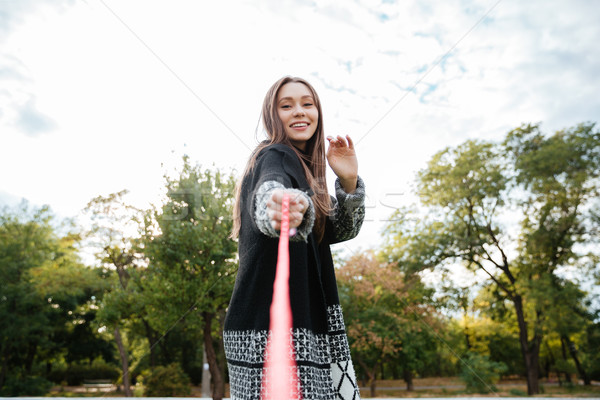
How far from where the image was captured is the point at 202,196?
1107 centimetres

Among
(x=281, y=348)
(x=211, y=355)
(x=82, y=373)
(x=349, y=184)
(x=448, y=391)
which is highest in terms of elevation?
(x=349, y=184)

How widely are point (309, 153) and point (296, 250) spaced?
22.8 inches

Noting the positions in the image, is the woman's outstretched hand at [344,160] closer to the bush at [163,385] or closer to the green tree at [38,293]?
the bush at [163,385]

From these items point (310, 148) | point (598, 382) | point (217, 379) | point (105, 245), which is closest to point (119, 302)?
point (217, 379)

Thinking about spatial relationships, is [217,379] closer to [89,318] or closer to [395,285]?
[395,285]

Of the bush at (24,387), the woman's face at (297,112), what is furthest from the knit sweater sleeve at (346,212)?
the bush at (24,387)

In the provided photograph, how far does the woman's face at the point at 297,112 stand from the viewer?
161cm

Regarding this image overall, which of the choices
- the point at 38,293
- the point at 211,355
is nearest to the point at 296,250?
the point at 211,355

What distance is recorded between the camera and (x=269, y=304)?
1204 mm

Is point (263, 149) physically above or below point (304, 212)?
above

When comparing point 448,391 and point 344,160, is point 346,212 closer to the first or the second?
point 344,160

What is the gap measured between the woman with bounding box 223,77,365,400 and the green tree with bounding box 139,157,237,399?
8622 millimetres

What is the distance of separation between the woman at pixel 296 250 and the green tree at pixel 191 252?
862cm

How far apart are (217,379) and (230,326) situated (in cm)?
1121
